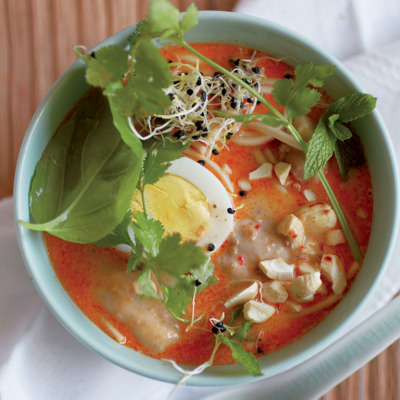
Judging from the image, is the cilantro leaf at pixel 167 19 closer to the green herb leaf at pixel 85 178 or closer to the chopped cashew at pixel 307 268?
the green herb leaf at pixel 85 178

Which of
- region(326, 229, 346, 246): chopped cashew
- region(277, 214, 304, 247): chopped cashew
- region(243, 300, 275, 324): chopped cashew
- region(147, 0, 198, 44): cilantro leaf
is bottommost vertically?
region(243, 300, 275, 324): chopped cashew

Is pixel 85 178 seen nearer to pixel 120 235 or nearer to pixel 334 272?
pixel 120 235

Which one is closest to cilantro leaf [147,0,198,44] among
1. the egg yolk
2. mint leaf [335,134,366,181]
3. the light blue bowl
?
the light blue bowl

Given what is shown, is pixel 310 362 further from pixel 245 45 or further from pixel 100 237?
pixel 245 45

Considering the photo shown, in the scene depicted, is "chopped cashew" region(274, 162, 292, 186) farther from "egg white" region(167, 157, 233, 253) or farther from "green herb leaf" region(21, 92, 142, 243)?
"green herb leaf" region(21, 92, 142, 243)

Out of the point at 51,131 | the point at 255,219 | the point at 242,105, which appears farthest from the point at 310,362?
the point at 51,131

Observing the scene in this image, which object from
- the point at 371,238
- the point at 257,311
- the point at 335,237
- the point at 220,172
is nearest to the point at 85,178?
the point at 220,172
